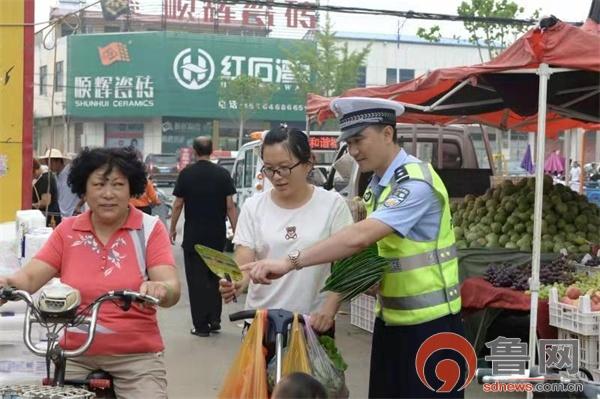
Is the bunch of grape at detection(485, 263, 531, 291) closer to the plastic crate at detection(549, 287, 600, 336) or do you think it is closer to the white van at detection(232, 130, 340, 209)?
the plastic crate at detection(549, 287, 600, 336)

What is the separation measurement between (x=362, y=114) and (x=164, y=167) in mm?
36988

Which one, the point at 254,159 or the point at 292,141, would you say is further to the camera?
the point at 254,159

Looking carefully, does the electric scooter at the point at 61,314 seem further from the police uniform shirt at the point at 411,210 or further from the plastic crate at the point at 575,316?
the plastic crate at the point at 575,316

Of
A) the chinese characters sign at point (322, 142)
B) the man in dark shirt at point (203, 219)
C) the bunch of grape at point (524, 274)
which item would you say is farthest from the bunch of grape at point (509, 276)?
the chinese characters sign at point (322, 142)

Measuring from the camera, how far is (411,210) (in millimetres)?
3473

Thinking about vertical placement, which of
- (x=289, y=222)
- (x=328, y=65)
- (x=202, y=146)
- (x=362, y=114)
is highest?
(x=328, y=65)

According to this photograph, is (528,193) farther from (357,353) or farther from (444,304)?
(444,304)

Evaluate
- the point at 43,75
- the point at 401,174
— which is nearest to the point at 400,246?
the point at 401,174

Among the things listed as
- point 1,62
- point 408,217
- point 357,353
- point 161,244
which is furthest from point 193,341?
point 408,217

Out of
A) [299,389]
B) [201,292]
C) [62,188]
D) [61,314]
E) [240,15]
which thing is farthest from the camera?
[240,15]

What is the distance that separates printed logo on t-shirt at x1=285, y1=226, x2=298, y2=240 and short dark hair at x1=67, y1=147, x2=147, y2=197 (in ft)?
2.16

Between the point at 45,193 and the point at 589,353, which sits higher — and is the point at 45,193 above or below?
above

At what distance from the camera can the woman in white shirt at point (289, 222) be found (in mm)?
3957

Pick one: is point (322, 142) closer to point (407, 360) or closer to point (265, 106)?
point (407, 360)
